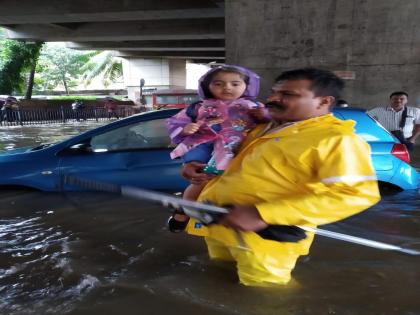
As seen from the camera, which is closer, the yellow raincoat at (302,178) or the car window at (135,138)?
the yellow raincoat at (302,178)

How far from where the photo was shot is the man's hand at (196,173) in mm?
2383

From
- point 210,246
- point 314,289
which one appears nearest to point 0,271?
point 210,246

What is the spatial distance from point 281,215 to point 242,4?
8.67 meters

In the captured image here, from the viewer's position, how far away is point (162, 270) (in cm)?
313

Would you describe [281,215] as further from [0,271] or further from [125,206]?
[125,206]

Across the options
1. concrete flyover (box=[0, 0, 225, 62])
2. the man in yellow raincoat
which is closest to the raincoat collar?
the man in yellow raincoat

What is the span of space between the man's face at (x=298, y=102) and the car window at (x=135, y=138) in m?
3.32

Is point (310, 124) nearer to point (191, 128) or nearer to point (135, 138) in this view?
point (191, 128)

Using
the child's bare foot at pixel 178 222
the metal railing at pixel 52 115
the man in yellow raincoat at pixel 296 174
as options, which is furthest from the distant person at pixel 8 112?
the man in yellow raincoat at pixel 296 174

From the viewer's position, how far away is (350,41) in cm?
884

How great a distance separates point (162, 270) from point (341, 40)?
7691mm

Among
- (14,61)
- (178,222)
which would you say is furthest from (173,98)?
(178,222)

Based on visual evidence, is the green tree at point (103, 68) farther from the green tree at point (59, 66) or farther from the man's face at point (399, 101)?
the man's face at point (399, 101)

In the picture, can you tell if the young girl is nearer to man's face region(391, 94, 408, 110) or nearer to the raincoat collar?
the raincoat collar
